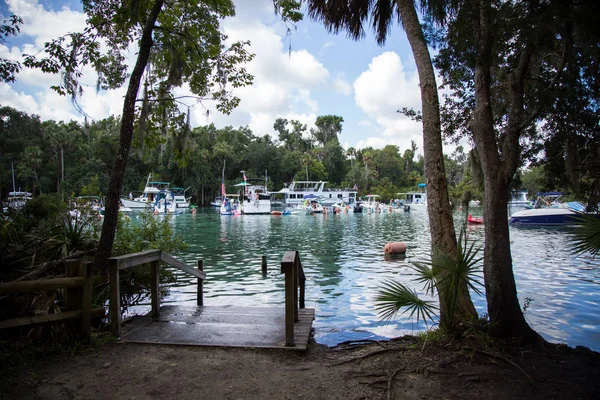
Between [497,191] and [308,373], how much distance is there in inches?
119

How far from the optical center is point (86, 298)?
14.1ft

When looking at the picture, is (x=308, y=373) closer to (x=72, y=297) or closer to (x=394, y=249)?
(x=72, y=297)

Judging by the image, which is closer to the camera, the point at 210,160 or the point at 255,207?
the point at 255,207

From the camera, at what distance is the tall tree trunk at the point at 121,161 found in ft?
17.9

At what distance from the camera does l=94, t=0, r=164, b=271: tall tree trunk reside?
5.45 metres

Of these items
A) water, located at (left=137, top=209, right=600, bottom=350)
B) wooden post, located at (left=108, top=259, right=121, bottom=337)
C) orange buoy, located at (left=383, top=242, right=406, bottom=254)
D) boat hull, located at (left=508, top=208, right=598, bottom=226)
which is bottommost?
water, located at (left=137, top=209, right=600, bottom=350)

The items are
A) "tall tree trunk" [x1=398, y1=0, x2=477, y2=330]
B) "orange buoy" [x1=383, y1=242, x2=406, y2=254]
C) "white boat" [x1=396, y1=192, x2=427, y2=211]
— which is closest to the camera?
"tall tree trunk" [x1=398, y1=0, x2=477, y2=330]

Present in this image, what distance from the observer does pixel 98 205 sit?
32.1 feet

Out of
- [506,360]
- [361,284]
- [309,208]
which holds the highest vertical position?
[309,208]

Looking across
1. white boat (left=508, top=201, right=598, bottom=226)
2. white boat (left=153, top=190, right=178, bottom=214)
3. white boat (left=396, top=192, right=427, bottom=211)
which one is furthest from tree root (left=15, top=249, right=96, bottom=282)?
white boat (left=396, top=192, right=427, bottom=211)

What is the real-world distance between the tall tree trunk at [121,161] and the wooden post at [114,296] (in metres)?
1.05

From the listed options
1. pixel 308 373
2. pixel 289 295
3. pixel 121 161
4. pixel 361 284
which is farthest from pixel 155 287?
pixel 361 284

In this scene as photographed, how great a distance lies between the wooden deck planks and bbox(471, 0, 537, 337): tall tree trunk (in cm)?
233

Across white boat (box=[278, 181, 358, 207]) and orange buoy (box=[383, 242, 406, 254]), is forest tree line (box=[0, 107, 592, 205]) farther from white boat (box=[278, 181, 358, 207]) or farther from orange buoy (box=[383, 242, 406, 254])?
orange buoy (box=[383, 242, 406, 254])
